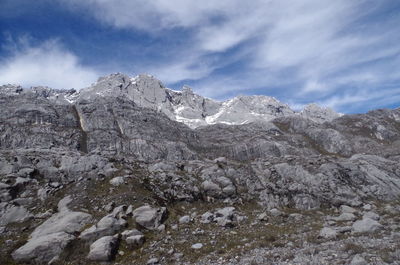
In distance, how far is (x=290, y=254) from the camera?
20.0 metres

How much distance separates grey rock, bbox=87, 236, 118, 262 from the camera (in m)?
23.4

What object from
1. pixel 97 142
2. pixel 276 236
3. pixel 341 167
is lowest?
pixel 276 236

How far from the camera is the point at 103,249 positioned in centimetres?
2386

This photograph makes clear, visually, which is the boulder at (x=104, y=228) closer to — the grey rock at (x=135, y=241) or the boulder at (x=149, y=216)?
the boulder at (x=149, y=216)

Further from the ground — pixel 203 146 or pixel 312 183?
pixel 203 146

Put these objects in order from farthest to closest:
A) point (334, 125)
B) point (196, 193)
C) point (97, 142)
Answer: point (334, 125) → point (97, 142) → point (196, 193)

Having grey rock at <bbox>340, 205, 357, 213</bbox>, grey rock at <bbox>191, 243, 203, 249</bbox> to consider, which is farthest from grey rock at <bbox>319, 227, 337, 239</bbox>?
grey rock at <bbox>340, 205, 357, 213</bbox>

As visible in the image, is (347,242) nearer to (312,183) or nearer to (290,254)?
(290,254)

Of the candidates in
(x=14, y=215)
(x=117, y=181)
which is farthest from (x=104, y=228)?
(x=14, y=215)

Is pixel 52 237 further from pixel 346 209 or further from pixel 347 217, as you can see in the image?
pixel 346 209

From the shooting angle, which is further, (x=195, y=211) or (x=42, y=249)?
(x=195, y=211)

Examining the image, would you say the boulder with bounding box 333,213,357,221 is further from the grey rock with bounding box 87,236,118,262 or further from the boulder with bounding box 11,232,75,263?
the boulder with bounding box 11,232,75,263

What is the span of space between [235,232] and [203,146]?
12004cm

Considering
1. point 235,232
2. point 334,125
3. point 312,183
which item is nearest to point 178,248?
point 235,232
